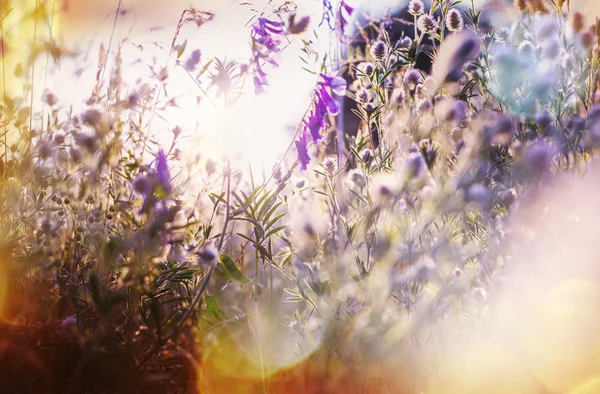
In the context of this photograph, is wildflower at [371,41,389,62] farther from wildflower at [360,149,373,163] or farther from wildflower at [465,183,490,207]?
wildflower at [465,183,490,207]

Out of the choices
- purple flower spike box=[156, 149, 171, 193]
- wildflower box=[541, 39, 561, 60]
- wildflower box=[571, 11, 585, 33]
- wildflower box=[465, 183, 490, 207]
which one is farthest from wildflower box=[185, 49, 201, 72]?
wildflower box=[571, 11, 585, 33]

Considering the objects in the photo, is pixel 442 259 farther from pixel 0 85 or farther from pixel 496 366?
pixel 0 85

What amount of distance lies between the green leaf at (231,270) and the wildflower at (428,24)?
2.55 feet

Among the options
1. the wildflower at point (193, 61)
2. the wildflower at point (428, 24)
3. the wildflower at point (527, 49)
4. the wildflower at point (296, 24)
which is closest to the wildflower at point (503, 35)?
the wildflower at point (527, 49)

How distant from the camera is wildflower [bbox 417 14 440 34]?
4.28 ft

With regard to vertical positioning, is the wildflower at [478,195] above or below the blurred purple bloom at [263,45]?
below

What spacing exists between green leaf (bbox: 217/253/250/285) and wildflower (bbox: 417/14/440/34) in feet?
2.55

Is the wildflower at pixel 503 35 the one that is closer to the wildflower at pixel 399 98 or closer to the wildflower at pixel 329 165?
the wildflower at pixel 399 98

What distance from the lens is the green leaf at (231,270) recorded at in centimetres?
94

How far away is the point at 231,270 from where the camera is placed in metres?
0.95

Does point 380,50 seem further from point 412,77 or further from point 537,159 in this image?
point 537,159

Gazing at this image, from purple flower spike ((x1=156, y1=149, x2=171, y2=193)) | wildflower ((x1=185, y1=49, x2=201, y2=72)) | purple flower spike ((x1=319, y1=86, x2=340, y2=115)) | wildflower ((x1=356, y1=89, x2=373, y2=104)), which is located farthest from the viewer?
wildflower ((x1=356, y1=89, x2=373, y2=104))

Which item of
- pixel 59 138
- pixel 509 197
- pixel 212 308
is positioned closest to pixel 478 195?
pixel 509 197

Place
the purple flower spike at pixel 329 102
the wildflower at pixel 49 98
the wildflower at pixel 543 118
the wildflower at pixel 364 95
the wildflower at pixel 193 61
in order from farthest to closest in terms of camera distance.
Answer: the wildflower at pixel 49 98, the wildflower at pixel 364 95, the wildflower at pixel 543 118, the wildflower at pixel 193 61, the purple flower spike at pixel 329 102
